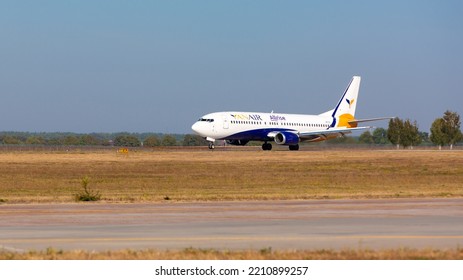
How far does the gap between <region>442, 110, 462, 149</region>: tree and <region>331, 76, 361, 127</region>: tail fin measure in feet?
142

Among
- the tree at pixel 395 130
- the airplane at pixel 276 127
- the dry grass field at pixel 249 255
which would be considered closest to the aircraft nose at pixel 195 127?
the airplane at pixel 276 127

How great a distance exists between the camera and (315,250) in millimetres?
18938

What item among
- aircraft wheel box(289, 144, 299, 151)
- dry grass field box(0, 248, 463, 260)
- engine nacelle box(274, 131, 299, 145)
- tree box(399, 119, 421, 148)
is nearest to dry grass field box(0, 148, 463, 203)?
engine nacelle box(274, 131, 299, 145)

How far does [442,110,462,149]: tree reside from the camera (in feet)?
482

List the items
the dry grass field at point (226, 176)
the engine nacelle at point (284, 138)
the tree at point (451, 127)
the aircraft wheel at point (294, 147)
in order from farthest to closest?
the tree at point (451, 127) → the aircraft wheel at point (294, 147) → the engine nacelle at point (284, 138) → the dry grass field at point (226, 176)

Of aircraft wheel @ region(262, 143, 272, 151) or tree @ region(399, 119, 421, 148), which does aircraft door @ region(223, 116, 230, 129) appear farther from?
tree @ region(399, 119, 421, 148)

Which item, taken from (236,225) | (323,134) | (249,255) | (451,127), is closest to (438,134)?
(451,127)

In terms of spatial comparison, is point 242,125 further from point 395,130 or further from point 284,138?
point 395,130

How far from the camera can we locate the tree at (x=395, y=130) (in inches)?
5822

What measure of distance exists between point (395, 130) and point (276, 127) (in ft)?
191

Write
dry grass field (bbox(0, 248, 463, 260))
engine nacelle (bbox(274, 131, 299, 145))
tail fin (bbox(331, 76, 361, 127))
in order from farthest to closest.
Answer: tail fin (bbox(331, 76, 361, 127)) < engine nacelle (bbox(274, 131, 299, 145)) < dry grass field (bbox(0, 248, 463, 260))

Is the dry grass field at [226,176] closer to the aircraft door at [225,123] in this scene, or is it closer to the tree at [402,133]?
the aircraft door at [225,123]

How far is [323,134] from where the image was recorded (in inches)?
3935
